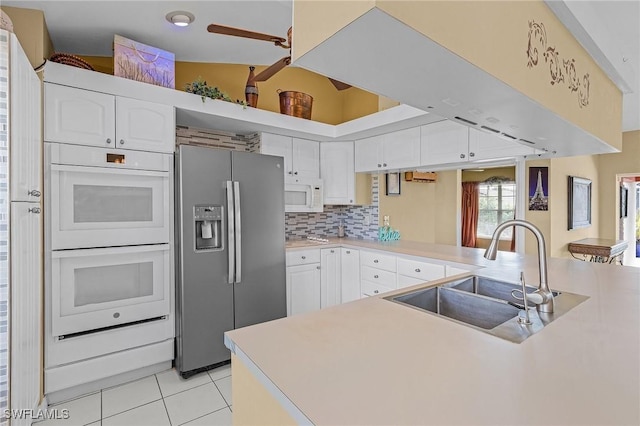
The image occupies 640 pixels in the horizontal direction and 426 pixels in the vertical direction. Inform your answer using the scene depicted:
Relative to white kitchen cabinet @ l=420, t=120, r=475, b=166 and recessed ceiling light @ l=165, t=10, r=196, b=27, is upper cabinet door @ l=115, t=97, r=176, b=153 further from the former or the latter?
white kitchen cabinet @ l=420, t=120, r=475, b=166

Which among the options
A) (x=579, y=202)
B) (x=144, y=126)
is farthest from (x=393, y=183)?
(x=579, y=202)

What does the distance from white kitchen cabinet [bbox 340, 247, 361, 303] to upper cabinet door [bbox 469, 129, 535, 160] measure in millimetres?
1530

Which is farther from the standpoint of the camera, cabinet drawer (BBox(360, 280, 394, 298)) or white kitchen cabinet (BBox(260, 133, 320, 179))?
white kitchen cabinet (BBox(260, 133, 320, 179))

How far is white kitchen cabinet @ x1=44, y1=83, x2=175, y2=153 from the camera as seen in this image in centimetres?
213

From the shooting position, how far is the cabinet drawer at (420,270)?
278 centimetres

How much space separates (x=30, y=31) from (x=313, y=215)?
3061 mm

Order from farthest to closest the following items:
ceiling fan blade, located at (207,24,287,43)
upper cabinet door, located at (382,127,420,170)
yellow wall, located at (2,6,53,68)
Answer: upper cabinet door, located at (382,127,420,170)
yellow wall, located at (2,6,53,68)
ceiling fan blade, located at (207,24,287,43)

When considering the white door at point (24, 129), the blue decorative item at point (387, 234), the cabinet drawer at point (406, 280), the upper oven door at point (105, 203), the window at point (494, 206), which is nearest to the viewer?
the white door at point (24, 129)

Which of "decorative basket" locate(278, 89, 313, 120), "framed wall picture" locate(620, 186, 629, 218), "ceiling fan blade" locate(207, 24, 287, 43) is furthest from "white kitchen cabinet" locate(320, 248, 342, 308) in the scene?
"framed wall picture" locate(620, 186, 629, 218)

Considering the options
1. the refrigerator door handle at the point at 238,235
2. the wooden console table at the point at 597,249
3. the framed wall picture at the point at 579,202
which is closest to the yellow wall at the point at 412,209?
the refrigerator door handle at the point at 238,235

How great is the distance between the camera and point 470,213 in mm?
7547

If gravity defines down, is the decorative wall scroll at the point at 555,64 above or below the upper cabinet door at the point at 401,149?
below

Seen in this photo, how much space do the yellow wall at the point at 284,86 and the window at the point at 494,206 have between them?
4.45 meters

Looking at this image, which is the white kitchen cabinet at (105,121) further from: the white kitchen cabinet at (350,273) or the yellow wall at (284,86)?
the white kitchen cabinet at (350,273)
